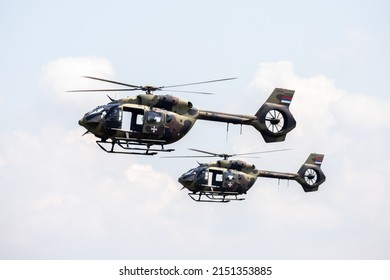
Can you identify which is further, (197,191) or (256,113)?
(197,191)

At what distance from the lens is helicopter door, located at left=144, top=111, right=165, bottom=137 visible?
116 ft

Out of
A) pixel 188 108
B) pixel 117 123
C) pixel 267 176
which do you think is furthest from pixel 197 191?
pixel 117 123

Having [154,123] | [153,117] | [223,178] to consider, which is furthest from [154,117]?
[223,178]

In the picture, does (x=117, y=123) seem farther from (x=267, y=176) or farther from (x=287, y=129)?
(x=267, y=176)

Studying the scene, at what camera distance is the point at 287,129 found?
144 feet

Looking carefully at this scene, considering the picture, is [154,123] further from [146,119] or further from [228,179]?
[228,179]

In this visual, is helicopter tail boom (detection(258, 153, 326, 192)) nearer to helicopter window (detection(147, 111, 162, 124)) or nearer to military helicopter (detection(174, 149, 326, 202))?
military helicopter (detection(174, 149, 326, 202))

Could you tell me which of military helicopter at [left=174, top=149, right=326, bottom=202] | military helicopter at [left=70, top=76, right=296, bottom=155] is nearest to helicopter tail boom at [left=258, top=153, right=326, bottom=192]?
military helicopter at [left=174, top=149, right=326, bottom=202]

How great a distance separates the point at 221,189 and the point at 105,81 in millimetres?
19194

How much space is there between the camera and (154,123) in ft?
117

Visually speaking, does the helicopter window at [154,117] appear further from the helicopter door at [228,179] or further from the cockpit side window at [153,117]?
the helicopter door at [228,179]

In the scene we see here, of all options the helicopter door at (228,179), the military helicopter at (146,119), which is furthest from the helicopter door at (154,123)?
the helicopter door at (228,179)

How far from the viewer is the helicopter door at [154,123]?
35.5 meters

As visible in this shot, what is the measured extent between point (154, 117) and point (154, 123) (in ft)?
1.00
